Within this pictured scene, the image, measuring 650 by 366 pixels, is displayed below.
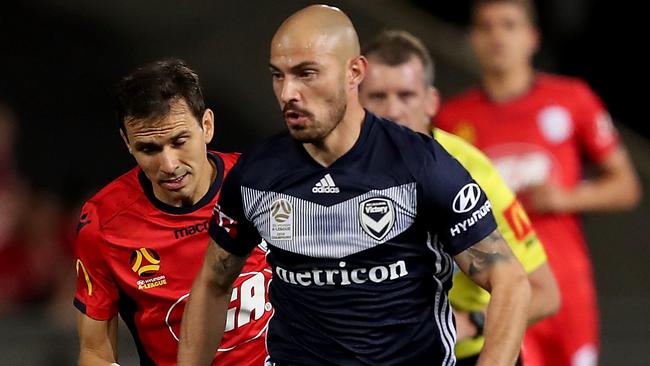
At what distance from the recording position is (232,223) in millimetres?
4375

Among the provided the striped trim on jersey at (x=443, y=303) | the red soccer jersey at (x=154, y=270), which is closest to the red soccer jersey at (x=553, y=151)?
the red soccer jersey at (x=154, y=270)

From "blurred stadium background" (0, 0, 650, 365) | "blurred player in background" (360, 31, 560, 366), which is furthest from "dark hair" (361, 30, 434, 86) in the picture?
"blurred stadium background" (0, 0, 650, 365)

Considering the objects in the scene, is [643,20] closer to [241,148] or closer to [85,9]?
[241,148]

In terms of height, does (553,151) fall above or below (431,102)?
below

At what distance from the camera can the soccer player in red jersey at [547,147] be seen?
6734 mm

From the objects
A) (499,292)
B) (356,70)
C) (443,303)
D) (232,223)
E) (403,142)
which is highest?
(356,70)

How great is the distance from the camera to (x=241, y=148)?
1013cm

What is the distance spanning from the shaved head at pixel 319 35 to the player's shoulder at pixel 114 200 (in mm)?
848

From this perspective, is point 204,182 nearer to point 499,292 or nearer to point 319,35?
point 319,35

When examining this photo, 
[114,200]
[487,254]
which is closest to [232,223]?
[114,200]

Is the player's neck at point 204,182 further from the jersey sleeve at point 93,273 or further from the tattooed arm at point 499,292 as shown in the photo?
the tattooed arm at point 499,292

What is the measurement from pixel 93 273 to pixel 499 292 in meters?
1.35

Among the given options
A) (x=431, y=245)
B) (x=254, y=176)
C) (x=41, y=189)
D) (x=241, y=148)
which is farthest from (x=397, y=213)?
(x=241, y=148)

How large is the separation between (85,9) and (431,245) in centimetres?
669
